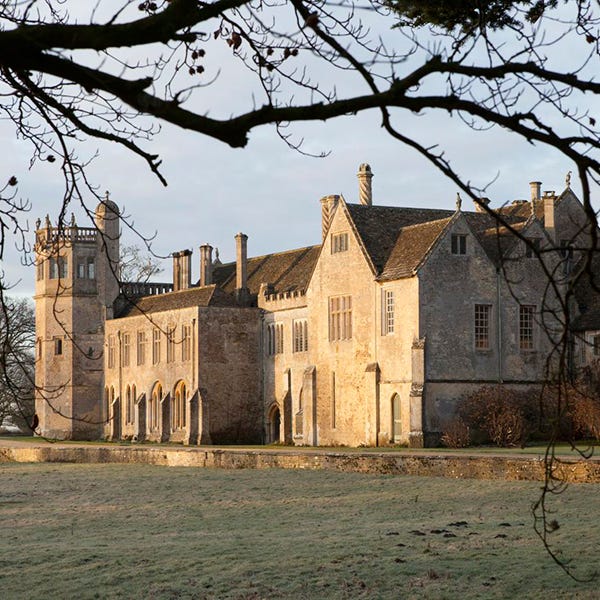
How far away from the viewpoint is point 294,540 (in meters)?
17.7

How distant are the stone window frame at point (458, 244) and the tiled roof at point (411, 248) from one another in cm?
52

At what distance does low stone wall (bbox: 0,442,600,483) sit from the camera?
25578mm

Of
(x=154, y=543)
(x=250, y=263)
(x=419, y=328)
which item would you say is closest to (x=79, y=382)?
(x=250, y=263)

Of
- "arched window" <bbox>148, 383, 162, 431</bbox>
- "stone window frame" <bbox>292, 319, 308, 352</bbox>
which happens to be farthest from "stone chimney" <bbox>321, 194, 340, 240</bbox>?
"arched window" <bbox>148, 383, 162, 431</bbox>

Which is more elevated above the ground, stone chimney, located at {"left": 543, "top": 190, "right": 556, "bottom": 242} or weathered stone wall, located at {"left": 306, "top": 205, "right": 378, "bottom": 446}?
stone chimney, located at {"left": 543, "top": 190, "right": 556, "bottom": 242}

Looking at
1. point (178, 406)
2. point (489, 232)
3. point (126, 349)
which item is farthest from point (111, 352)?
point (489, 232)

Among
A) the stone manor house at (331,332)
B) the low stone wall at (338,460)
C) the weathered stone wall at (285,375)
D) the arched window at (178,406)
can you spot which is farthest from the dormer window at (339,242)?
the low stone wall at (338,460)

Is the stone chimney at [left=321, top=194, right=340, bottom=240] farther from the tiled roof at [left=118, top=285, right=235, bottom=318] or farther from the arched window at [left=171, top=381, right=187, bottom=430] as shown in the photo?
the arched window at [left=171, top=381, right=187, bottom=430]

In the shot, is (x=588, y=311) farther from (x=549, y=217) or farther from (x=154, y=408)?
(x=154, y=408)

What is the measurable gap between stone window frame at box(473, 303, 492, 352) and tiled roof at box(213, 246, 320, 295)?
977cm

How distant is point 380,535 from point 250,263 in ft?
143

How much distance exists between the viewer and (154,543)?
59.2ft

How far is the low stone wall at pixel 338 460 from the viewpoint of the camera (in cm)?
2558

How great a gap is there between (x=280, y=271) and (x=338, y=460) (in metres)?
25.4
